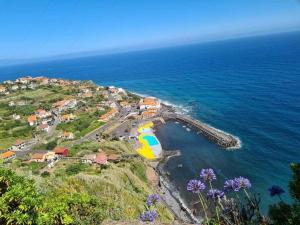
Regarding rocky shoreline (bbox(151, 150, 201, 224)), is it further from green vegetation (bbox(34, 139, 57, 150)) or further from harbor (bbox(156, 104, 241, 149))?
green vegetation (bbox(34, 139, 57, 150))

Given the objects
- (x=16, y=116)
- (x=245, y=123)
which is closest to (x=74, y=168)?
(x=245, y=123)

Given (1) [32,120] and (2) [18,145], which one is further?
(1) [32,120]

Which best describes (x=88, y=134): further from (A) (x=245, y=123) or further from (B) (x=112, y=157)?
(A) (x=245, y=123)

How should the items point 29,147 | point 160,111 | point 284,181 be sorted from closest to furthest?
point 284,181, point 29,147, point 160,111

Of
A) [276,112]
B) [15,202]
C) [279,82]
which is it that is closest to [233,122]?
[276,112]

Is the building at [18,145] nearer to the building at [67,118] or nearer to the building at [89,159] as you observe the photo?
the building at [67,118]

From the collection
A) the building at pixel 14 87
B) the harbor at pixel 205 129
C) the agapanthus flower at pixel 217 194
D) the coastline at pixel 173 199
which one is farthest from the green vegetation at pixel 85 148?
the building at pixel 14 87

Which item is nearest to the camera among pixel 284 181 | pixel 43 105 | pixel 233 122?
pixel 284 181

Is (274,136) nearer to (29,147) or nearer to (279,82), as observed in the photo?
(279,82)
